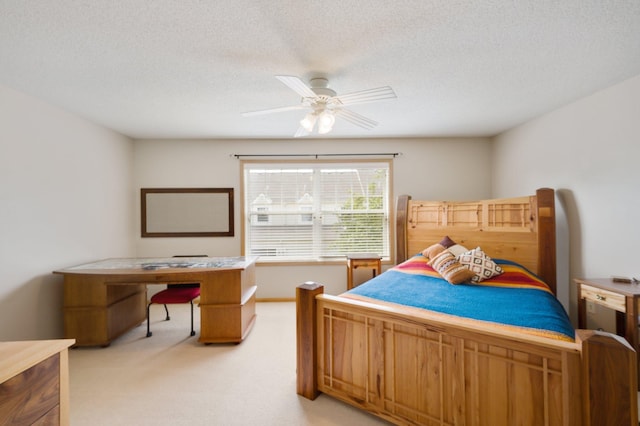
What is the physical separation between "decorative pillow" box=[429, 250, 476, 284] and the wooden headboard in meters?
0.62

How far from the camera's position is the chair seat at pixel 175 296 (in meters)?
2.83

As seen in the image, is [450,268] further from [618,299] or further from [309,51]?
[309,51]

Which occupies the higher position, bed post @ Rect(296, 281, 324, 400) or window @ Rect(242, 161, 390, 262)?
window @ Rect(242, 161, 390, 262)

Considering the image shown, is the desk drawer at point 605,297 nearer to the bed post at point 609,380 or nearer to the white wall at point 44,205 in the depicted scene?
the bed post at point 609,380

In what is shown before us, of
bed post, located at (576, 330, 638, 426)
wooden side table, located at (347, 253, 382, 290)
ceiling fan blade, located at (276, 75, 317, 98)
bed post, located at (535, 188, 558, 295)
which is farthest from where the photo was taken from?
wooden side table, located at (347, 253, 382, 290)

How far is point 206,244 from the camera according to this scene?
400cm

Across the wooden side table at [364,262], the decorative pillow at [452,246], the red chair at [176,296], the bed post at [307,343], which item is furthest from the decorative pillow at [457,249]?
the red chair at [176,296]

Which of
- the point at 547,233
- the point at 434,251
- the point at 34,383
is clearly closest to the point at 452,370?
the point at 34,383

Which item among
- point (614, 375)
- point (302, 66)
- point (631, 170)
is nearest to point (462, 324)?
point (614, 375)

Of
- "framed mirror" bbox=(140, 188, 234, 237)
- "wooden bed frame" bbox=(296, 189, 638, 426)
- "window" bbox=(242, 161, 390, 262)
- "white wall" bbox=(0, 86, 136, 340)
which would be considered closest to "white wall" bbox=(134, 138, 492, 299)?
"framed mirror" bbox=(140, 188, 234, 237)

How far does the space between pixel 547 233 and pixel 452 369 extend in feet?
7.37

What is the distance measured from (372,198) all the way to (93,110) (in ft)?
11.7

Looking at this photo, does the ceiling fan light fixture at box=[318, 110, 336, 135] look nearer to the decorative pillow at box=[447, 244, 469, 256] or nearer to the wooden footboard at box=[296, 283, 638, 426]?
the wooden footboard at box=[296, 283, 638, 426]

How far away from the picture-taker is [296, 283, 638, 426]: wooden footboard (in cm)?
105
